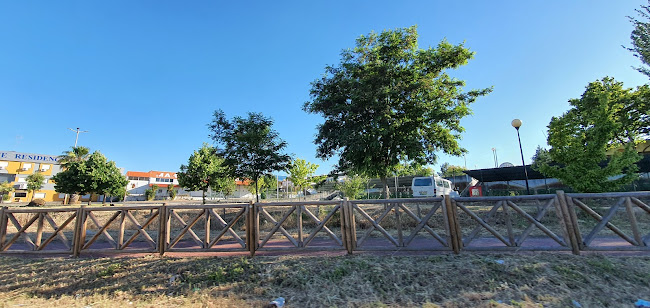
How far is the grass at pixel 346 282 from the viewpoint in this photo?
3818mm

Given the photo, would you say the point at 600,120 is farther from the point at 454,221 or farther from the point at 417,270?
the point at 417,270

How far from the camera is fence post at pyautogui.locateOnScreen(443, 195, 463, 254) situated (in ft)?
17.7

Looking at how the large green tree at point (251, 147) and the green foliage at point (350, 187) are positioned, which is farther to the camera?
the green foliage at point (350, 187)

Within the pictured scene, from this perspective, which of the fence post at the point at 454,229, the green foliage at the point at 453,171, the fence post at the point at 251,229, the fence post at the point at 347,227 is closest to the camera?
the fence post at the point at 454,229

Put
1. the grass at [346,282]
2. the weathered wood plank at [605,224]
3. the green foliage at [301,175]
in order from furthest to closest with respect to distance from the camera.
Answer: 1. the green foliage at [301,175]
2. the weathered wood plank at [605,224]
3. the grass at [346,282]

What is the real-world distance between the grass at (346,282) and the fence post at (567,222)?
0.28 meters

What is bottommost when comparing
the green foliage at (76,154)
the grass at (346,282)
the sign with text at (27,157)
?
the grass at (346,282)

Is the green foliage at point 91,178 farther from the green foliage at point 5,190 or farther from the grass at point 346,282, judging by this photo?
the green foliage at point 5,190

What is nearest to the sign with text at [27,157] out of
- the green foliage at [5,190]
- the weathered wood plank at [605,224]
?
the green foliage at [5,190]

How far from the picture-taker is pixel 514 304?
3.54 metres

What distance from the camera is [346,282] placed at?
4387mm

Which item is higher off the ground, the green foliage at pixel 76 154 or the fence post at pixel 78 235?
the green foliage at pixel 76 154

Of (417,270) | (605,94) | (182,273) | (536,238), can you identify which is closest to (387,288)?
(417,270)

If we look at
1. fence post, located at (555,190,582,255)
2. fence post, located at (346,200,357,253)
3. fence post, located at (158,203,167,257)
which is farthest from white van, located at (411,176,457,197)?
fence post, located at (158,203,167,257)
